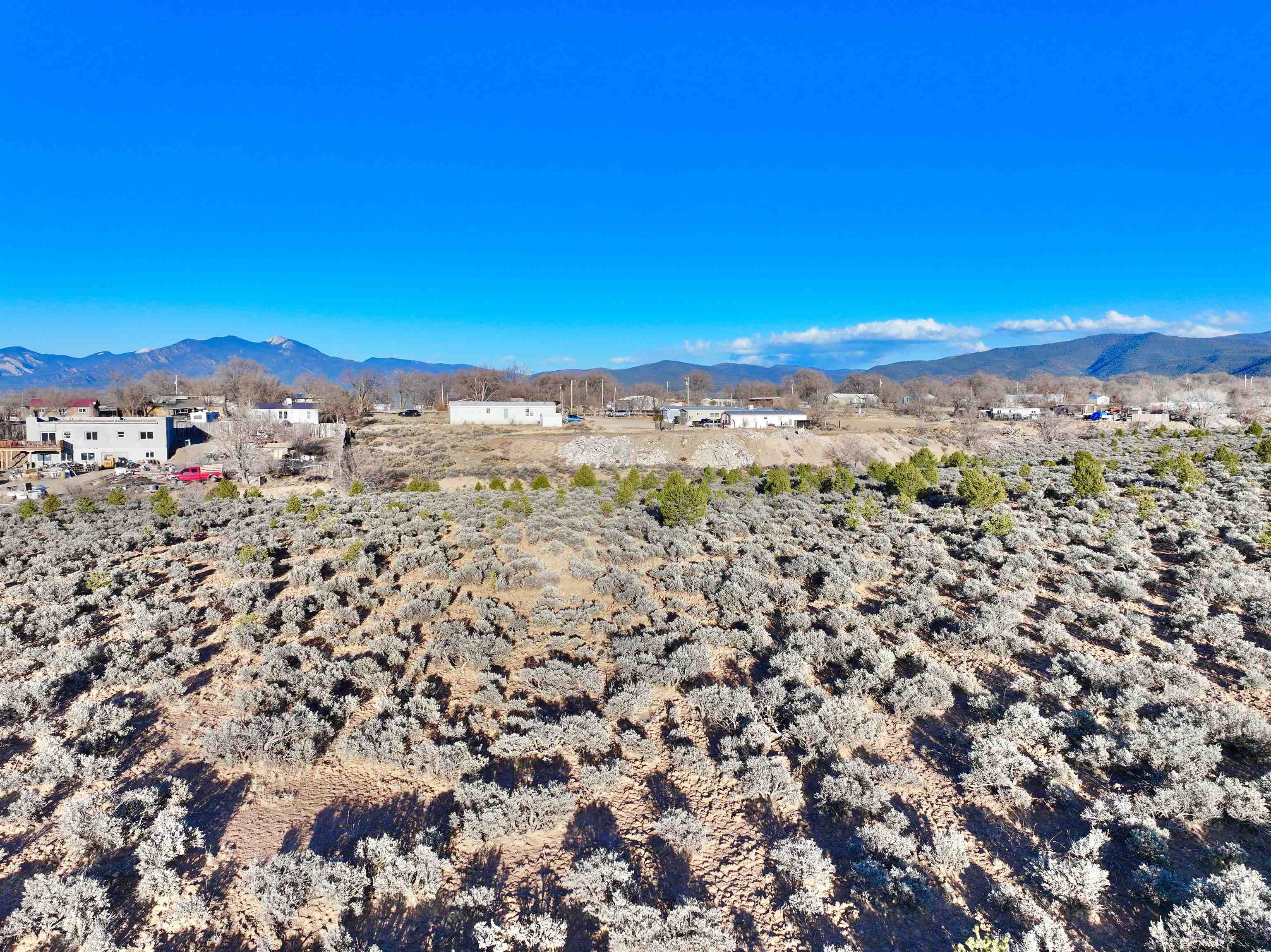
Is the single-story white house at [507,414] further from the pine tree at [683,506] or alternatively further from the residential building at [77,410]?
the pine tree at [683,506]

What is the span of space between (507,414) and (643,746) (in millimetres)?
59334

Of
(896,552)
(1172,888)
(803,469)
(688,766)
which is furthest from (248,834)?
(803,469)

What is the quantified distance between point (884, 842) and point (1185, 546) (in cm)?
1306

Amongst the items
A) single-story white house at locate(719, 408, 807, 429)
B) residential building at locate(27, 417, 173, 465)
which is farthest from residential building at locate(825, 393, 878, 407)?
residential building at locate(27, 417, 173, 465)

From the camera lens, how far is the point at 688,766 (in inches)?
281

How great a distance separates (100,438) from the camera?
44594mm

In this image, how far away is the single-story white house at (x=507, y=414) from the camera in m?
63.3

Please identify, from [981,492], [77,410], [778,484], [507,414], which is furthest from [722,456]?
[77,410]

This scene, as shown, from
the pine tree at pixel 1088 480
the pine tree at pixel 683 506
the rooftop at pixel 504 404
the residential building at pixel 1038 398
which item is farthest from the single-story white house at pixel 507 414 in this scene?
the residential building at pixel 1038 398

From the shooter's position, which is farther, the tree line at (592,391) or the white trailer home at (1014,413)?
the tree line at (592,391)

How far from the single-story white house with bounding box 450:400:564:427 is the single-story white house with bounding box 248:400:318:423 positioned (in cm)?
1569

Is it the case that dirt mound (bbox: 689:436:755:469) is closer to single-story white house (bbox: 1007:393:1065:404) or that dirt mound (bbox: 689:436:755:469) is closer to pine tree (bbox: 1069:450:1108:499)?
pine tree (bbox: 1069:450:1108:499)

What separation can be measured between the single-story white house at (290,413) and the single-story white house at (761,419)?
1821 inches

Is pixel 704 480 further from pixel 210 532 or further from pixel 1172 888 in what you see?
pixel 1172 888
